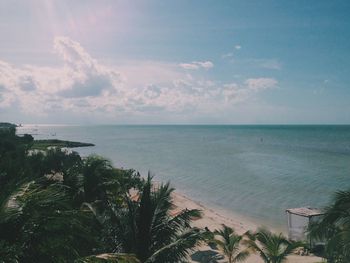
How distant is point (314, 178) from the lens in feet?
184

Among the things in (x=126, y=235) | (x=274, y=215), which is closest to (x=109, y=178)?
(x=126, y=235)

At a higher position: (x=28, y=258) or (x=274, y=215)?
(x=28, y=258)

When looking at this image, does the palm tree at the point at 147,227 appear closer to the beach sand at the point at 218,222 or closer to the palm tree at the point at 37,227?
the palm tree at the point at 37,227

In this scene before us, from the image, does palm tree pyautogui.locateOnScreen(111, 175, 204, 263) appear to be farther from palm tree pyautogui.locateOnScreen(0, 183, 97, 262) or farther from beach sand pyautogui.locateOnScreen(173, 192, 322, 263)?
beach sand pyautogui.locateOnScreen(173, 192, 322, 263)

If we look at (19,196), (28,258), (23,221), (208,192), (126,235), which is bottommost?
(208,192)

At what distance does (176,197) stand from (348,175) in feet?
103

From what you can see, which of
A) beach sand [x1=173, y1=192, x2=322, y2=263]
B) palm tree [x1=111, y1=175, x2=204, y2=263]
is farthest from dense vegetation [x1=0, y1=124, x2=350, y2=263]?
beach sand [x1=173, y1=192, x2=322, y2=263]

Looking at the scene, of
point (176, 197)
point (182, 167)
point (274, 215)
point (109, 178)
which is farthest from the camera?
point (182, 167)

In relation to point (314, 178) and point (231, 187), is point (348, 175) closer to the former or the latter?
point (314, 178)

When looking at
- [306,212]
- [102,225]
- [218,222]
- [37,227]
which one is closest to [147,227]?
[102,225]

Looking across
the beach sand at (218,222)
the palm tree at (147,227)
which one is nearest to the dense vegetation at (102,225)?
the palm tree at (147,227)

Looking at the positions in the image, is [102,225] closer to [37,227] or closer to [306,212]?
[37,227]

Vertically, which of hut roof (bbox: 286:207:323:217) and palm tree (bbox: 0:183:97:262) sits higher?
palm tree (bbox: 0:183:97:262)

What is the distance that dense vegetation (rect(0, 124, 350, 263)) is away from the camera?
19.4 feet
